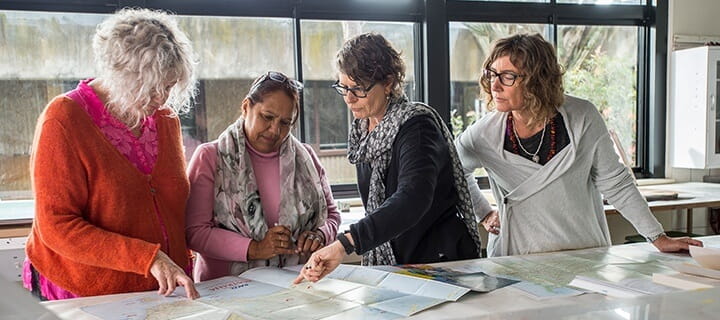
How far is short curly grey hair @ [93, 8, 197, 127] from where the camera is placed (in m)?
1.28

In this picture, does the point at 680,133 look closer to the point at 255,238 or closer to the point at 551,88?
the point at 551,88

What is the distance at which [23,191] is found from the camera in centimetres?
307

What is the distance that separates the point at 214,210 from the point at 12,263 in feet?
5.27

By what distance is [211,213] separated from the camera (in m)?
1.52

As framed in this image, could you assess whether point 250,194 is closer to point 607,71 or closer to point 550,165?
point 550,165

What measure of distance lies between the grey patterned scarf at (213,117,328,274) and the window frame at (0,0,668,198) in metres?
1.92

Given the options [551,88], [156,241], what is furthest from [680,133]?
[156,241]

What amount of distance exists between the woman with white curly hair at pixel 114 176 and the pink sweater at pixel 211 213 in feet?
0.24

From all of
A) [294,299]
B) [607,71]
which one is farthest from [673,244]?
[607,71]

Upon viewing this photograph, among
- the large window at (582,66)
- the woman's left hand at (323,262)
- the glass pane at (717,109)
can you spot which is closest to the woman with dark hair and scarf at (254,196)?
the woman's left hand at (323,262)

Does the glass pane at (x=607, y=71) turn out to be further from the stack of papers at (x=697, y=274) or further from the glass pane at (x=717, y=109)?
the stack of papers at (x=697, y=274)

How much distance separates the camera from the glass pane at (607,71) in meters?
4.06

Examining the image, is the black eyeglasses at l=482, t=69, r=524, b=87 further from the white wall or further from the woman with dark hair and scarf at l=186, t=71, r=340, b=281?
the white wall

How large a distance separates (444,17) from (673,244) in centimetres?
240
